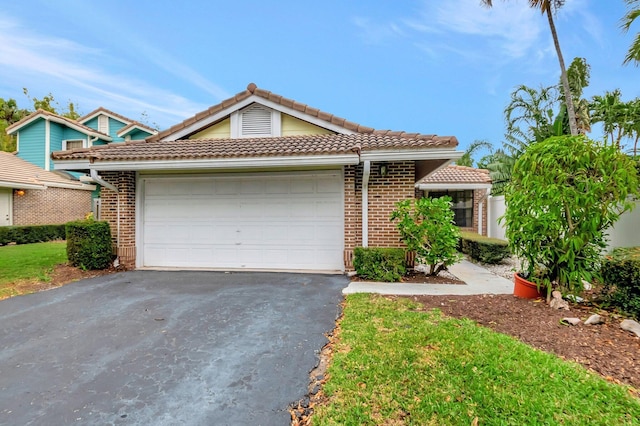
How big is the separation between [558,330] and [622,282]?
1.68m

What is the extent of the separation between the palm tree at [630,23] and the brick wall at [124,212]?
15.5m

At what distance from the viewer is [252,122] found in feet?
30.1

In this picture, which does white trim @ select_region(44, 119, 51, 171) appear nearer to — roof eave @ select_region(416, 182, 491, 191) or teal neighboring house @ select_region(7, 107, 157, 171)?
teal neighboring house @ select_region(7, 107, 157, 171)

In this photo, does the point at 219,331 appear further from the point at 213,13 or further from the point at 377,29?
the point at 377,29

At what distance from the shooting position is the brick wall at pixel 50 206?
49.9 ft

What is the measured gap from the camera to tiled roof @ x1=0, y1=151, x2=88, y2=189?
14.1 meters

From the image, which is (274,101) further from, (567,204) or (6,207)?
(6,207)

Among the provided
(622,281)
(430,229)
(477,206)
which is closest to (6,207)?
(430,229)

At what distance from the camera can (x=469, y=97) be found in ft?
66.9

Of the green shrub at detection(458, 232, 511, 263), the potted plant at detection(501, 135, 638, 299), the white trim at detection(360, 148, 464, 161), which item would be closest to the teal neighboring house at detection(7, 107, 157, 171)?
the white trim at detection(360, 148, 464, 161)

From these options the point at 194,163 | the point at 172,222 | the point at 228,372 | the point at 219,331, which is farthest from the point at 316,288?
the point at 172,222

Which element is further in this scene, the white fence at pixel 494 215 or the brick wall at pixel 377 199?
the white fence at pixel 494 215

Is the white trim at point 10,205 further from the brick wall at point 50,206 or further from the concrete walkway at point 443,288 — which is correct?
the concrete walkway at point 443,288

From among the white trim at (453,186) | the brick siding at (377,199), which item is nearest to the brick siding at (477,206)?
the white trim at (453,186)
